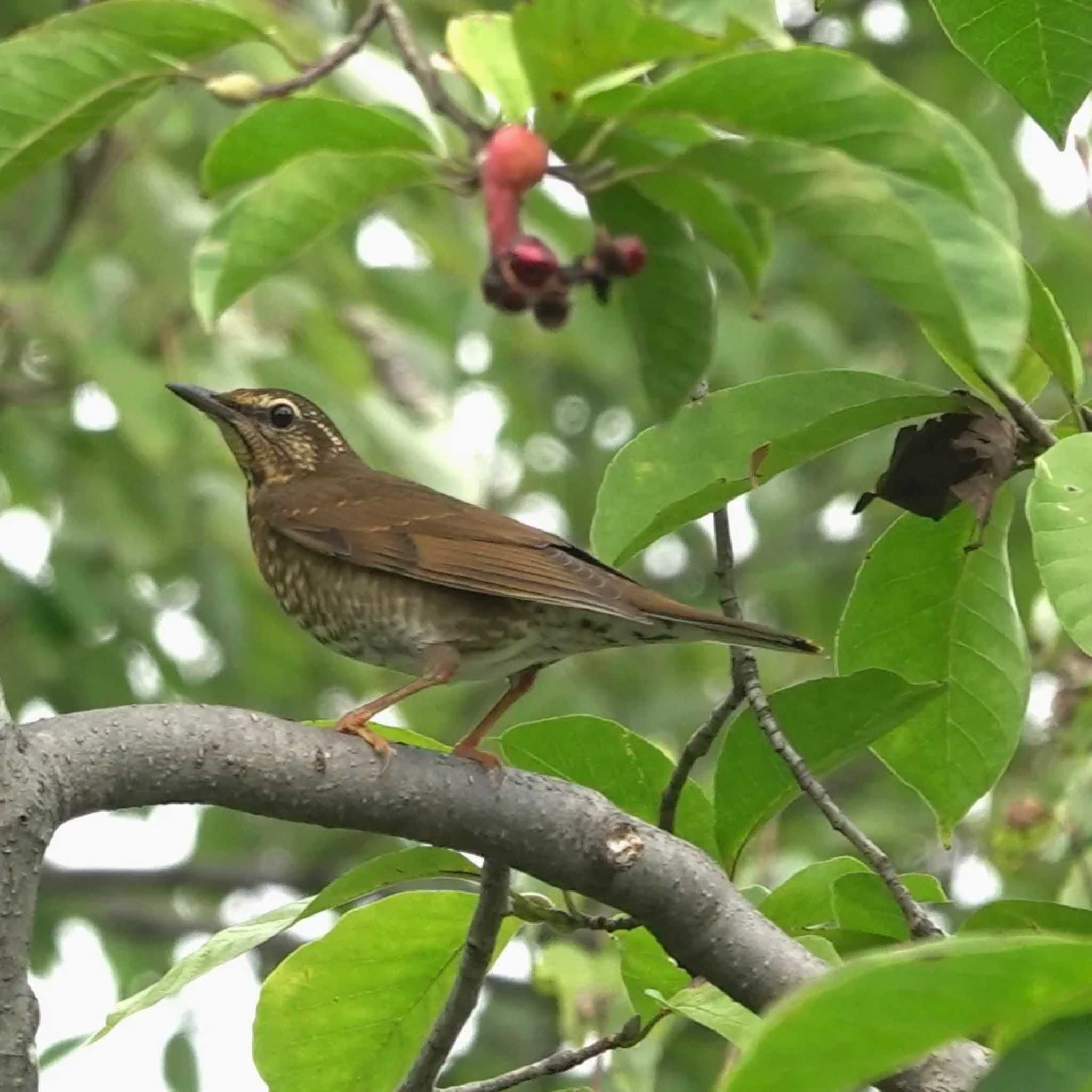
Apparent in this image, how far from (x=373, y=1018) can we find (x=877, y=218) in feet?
5.00

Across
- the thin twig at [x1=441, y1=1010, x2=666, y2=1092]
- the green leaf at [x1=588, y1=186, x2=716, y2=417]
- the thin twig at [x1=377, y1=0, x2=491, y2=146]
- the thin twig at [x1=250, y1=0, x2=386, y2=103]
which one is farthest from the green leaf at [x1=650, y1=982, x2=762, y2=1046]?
the thin twig at [x1=250, y1=0, x2=386, y2=103]

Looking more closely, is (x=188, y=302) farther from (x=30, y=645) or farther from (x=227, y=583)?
(x=30, y=645)

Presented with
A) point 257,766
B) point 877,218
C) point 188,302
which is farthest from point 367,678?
point 877,218

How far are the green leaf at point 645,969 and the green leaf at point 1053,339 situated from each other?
1.00 m

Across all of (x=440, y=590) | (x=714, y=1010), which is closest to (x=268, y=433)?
(x=440, y=590)

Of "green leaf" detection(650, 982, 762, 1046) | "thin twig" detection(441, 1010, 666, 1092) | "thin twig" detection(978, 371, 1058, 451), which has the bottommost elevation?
"thin twig" detection(441, 1010, 666, 1092)

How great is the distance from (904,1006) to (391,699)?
2.51 metres

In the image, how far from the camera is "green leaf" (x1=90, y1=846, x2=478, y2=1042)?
8.89ft

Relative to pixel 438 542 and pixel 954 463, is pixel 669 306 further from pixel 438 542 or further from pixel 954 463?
pixel 438 542

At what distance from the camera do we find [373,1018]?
9.75 ft

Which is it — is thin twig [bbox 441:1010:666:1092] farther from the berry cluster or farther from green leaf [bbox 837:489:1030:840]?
the berry cluster

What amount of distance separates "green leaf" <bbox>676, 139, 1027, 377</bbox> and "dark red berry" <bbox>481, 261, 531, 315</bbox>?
0.74 feet

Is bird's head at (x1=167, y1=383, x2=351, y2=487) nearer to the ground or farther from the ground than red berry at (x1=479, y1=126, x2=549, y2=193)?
nearer to the ground

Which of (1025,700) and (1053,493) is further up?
(1053,493)
